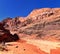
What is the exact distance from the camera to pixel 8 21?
122062 millimetres

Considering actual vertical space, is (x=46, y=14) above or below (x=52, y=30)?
above

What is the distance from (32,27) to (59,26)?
1518 centimetres

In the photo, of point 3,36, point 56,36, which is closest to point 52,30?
point 56,36

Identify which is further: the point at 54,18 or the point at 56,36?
the point at 54,18

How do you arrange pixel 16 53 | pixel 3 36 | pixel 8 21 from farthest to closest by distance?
pixel 8 21
pixel 3 36
pixel 16 53

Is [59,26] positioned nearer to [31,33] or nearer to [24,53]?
[31,33]

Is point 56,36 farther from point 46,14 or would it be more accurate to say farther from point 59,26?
point 46,14

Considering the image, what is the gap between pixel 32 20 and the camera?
89250 mm

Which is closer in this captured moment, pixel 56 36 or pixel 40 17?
pixel 56 36

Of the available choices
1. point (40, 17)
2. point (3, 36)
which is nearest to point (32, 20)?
point (40, 17)

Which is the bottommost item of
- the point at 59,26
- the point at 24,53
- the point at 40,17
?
the point at 24,53

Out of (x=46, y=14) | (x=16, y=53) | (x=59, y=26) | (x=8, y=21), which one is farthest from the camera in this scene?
(x=8, y=21)

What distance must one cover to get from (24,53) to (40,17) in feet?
209

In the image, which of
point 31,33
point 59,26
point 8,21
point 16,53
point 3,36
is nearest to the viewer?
point 16,53
